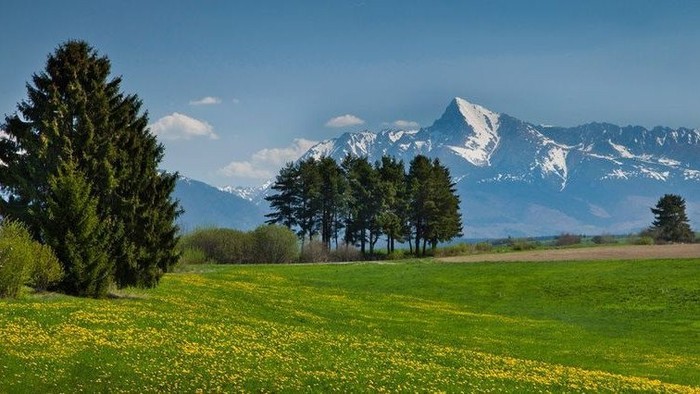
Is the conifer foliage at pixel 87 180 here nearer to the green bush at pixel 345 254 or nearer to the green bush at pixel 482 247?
the green bush at pixel 345 254

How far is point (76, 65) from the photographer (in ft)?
130

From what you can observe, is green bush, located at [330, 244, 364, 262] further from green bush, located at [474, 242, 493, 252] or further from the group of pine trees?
green bush, located at [474, 242, 493, 252]

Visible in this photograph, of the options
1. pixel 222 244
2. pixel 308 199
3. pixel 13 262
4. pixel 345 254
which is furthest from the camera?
pixel 308 199

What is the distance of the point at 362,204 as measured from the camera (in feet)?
413

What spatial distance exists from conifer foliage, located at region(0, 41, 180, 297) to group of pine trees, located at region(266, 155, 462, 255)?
80.2 meters

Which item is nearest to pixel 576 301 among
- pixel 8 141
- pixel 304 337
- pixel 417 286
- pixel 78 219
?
pixel 417 286

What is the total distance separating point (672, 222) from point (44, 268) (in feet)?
507

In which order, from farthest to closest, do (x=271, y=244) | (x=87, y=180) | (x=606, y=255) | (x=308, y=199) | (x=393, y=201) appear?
1. (x=308, y=199)
2. (x=393, y=201)
3. (x=271, y=244)
4. (x=606, y=255)
5. (x=87, y=180)

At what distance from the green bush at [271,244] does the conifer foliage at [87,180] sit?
62.8 meters

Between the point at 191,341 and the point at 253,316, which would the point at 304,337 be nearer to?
the point at 191,341

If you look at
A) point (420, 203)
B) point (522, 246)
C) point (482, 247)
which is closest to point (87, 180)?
point (420, 203)

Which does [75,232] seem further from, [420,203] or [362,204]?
[420,203]

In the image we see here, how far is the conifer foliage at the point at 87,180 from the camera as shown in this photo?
35.1m

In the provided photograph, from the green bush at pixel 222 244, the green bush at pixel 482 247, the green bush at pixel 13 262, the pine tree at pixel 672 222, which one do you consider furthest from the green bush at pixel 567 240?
the green bush at pixel 13 262
